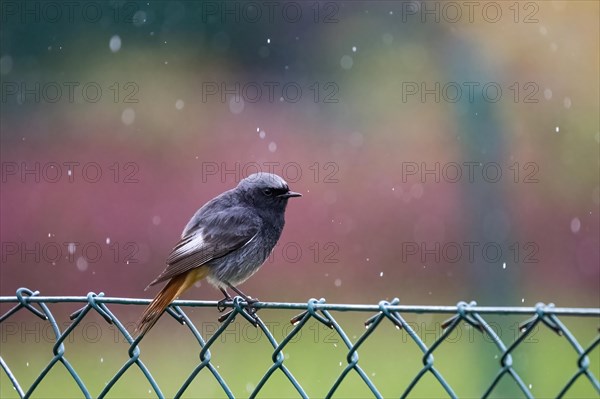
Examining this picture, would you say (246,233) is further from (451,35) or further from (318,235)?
(451,35)

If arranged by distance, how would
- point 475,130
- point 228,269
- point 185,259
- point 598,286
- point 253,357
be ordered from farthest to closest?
point 598,286, point 253,357, point 475,130, point 228,269, point 185,259

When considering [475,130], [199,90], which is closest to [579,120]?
[475,130]

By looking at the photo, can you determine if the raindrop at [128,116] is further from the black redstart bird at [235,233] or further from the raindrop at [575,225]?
the black redstart bird at [235,233]

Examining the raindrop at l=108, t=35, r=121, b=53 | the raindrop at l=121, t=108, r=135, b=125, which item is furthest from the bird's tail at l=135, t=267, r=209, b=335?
the raindrop at l=108, t=35, r=121, b=53

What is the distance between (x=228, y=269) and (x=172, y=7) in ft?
32.9

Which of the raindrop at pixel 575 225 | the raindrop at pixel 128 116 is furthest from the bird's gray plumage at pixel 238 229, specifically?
the raindrop at pixel 575 225

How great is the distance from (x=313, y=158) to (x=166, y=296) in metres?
8.66

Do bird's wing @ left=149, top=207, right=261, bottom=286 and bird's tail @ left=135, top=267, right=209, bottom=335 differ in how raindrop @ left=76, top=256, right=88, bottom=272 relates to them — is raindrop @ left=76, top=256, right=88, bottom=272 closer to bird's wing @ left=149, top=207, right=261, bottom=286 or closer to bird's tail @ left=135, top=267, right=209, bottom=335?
bird's wing @ left=149, top=207, right=261, bottom=286

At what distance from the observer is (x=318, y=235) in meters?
11.4

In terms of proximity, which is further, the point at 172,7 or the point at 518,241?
the point at 172,7

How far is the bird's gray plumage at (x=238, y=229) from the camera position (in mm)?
4043

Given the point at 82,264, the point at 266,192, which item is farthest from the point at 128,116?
the point at 266,192

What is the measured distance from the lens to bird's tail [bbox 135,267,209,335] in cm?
286

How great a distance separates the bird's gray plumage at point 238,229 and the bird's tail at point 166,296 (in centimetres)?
7
